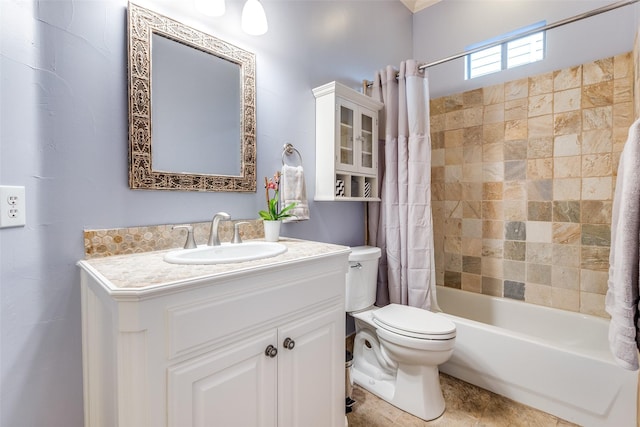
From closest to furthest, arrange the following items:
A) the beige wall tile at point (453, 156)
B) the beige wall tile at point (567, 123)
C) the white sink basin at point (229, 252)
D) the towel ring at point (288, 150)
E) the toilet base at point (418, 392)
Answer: the white sink basin at point (229, 252) < the toilet base at point (418, 392) < the towel ring at point (288, 150) < the beige wall tile at point (567, 123) < the beige wall tile at point (453, 156)

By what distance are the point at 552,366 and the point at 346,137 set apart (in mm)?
1673

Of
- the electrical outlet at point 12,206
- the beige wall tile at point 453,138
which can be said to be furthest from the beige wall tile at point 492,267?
the electrical outlet at point 12,206

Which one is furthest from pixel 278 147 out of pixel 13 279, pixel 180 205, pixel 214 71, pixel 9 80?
pixel 13 279

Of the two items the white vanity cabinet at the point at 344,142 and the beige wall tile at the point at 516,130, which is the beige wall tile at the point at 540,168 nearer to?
the beige wall tile at the point at 516,130

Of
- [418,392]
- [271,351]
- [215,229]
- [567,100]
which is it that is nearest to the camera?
[271,351]

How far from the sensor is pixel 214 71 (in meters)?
1.38

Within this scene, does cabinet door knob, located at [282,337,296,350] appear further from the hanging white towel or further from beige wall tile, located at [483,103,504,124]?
beige wall tile, located at [483,103,504,124]

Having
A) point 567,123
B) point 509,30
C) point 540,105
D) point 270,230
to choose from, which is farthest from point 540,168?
point 270,230

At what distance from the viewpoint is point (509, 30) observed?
2.25m

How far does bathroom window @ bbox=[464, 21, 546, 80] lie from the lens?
7.09 ft

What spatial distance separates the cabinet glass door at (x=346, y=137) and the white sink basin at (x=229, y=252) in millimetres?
803

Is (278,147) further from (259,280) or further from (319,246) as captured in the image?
(259,280)

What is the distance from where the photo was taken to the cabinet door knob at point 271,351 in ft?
3.17

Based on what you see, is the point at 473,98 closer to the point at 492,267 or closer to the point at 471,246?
the point at 471,246
